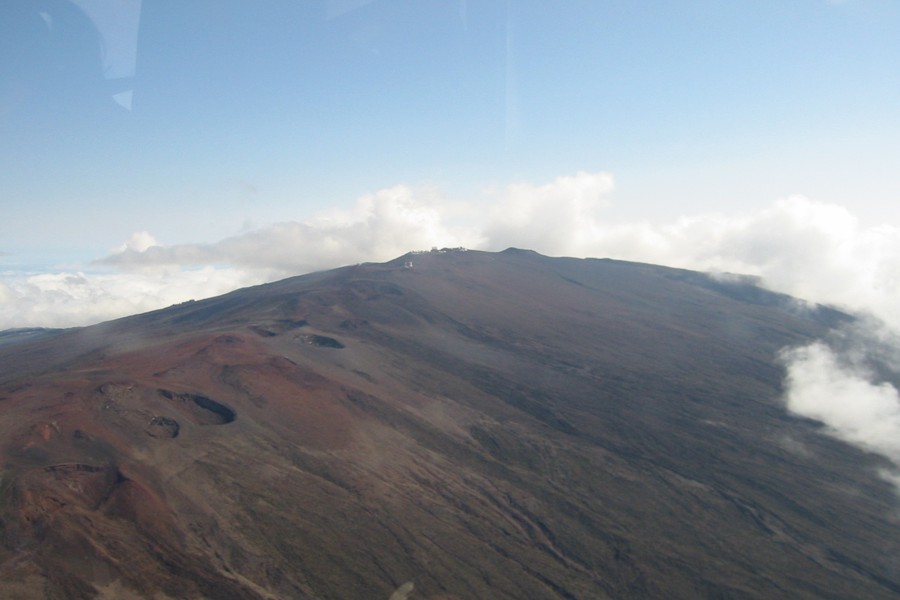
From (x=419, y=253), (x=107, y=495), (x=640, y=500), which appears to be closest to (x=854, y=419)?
(x=640, y=500)

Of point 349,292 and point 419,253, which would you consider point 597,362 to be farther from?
point 419,253

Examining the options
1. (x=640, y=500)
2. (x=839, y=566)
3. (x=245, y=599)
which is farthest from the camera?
(x=640, y=500)

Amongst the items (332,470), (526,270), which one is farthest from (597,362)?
(526,270)

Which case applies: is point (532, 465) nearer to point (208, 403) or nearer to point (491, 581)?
point (491, 581)

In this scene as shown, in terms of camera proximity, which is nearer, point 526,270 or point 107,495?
point 107,495

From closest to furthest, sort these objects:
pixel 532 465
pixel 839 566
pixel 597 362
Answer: pixel 839 566 < pixel 532 465 < pixel 597 362

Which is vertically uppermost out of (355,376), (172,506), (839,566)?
(355,376)

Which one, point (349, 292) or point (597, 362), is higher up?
point (349, 292)
